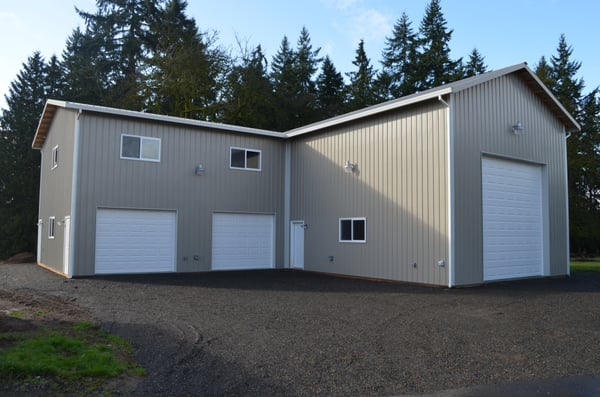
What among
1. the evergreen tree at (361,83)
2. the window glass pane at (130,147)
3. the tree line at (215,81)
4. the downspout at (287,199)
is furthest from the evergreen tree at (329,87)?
the window glass pane at (130,147)

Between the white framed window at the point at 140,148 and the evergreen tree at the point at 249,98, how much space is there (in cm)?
1088

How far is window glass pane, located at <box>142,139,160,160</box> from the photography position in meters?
14.5

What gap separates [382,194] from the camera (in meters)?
13.4

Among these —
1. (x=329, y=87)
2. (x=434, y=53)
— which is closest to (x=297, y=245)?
(x=329, y=87)

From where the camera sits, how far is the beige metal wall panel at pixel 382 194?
469 inches

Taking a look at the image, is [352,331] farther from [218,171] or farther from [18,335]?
[218,171]

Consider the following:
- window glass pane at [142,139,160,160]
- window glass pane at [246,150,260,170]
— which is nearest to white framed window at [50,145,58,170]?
window glass pane at [142,139,160,160]

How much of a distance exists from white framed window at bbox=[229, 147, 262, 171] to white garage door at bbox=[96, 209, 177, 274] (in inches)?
112

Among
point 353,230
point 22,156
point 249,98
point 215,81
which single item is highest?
point 215,81

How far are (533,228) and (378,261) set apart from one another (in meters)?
4.96

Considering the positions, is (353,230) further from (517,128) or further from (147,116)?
(147,116)

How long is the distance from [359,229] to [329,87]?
74.6 feet

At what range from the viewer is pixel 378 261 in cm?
1337

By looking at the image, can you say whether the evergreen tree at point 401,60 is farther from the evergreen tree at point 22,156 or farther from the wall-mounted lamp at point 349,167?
the evergreen tree at point 22,156
